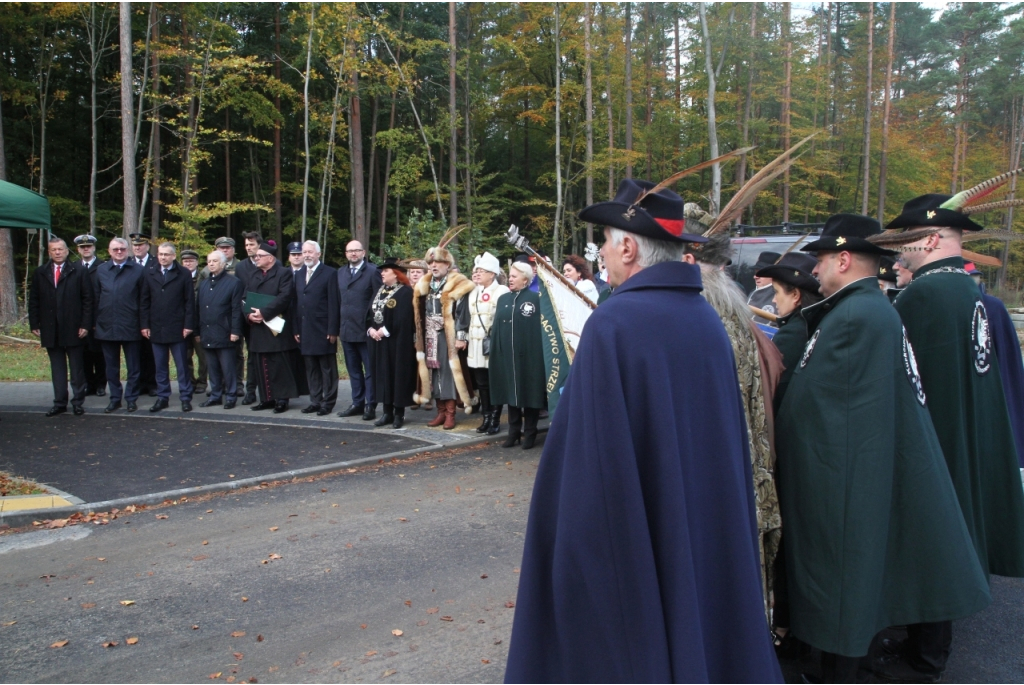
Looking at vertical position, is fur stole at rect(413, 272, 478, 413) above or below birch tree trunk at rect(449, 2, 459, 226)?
below

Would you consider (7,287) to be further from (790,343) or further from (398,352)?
(790,343)

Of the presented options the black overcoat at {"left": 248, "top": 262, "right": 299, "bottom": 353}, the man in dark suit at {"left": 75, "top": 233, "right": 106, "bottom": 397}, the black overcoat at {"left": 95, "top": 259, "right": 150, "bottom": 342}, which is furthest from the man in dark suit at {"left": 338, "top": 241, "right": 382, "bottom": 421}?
the man in dark suit at {"left": 75, "top": 233, "right": 106, "bottom": 397}

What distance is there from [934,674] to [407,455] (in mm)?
5858

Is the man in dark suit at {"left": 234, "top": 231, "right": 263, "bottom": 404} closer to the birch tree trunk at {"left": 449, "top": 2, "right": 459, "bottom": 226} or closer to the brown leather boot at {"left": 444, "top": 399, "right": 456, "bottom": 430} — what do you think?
the brown leather boot at {"left": 444, "top": 399, "right": 456, "bottom": 430}

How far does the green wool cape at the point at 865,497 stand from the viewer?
3.30 meters

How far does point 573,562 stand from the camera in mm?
2262

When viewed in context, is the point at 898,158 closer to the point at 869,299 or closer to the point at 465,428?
the point at 465,428

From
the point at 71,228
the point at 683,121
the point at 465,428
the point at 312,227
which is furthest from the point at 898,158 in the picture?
the point at 71,228

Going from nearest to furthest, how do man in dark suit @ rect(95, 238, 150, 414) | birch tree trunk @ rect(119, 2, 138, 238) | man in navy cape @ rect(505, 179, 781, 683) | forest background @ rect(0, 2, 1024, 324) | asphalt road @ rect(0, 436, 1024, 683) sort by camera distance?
man in navy cape @ rect(505, 179, 781, 683) < asphalt road @ rect(0, 436, 1024, 683) < man in dark suit @ rect(95, 238, 150, 414) < birch tree trunk @ rect(119, 2, 138, 238) < forest background @ rect(0, 2, 1024, 324)

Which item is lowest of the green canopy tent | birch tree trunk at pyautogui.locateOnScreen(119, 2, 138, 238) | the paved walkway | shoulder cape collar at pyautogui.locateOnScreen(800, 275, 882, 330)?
the paved walkway

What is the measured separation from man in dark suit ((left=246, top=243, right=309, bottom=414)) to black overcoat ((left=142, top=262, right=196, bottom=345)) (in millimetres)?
894

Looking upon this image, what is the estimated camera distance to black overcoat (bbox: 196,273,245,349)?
11.2m

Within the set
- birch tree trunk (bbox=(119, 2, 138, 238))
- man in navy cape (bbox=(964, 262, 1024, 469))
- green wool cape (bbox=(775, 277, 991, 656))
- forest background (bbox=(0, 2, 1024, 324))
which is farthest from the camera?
forest background (bbox=(0, 2, 1024, 324))

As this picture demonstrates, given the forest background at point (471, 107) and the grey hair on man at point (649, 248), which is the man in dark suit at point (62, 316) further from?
the forest background at point (471, 107)
